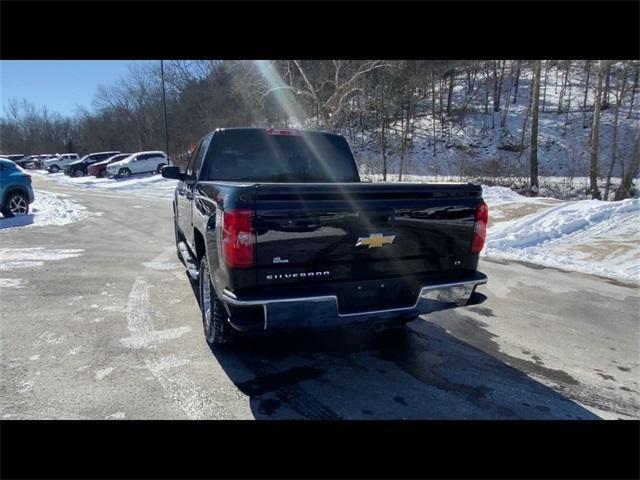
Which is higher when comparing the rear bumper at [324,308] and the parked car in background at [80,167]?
the parked car in background at [80,167]

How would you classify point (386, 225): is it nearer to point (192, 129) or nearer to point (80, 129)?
point (192, 129)

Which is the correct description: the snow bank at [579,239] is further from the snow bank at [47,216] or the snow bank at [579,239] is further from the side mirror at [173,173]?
the snow bank at [47,216]

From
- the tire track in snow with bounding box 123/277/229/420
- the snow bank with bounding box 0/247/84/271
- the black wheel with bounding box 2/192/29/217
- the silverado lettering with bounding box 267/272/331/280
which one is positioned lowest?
the tire track in snow with bounding box 123/277/229/420

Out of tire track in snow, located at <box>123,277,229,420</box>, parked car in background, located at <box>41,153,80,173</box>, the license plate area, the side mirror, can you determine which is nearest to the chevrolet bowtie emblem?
the license plate area

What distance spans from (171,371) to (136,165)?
31541mm

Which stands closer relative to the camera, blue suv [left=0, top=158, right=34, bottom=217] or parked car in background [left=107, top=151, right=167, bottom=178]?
blue suv [left=0, top=158, right=34, bottom=217]

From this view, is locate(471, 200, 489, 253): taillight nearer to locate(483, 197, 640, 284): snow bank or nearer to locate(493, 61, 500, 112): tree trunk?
locate(483, 197, 640, 284): snow bank

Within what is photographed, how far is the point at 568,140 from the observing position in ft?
112

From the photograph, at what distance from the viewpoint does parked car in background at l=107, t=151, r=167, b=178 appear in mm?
30516

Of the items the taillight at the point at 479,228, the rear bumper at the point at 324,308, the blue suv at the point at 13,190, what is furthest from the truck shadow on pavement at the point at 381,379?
the blue suv at the point at 13,190

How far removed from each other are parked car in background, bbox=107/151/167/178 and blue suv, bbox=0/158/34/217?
19.2 metres

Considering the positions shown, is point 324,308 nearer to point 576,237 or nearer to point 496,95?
point 576,237

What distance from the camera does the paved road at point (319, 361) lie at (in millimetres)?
2809

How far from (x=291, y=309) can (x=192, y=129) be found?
43137mm
